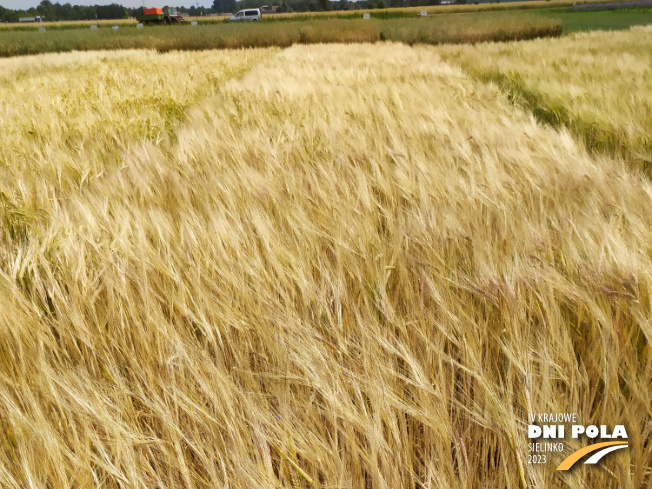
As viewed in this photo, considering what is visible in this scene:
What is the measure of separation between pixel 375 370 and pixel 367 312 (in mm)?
127

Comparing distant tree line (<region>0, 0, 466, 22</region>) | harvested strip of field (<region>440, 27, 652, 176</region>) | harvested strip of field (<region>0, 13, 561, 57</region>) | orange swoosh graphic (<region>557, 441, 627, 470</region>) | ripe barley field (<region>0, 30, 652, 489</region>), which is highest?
distant tree line (<region>0, 0, 466, 22</region>)

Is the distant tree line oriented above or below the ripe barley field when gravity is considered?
above

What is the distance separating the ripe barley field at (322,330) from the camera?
0.45m

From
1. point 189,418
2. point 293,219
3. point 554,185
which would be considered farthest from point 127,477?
point 554,185

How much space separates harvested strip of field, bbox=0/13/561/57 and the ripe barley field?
16868 millimetres

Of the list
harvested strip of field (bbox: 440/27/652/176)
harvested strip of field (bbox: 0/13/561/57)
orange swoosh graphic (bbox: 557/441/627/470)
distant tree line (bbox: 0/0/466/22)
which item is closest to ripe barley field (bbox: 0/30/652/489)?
orange swoosh graphic (bbox: 557/441/627/470)

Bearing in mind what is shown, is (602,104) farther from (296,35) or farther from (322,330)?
(296,35)

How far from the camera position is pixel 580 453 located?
0.44m

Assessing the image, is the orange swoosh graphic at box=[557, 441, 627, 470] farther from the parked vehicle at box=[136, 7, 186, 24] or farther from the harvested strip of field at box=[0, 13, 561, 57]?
the parked vehicle at box=[136, 7, 186, 24]

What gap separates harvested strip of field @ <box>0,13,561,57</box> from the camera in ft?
51.7

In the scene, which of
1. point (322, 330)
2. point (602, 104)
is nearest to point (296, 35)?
point (602, 104)

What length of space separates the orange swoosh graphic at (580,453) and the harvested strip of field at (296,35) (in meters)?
17.4

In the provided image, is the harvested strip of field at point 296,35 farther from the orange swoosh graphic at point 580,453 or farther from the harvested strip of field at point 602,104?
the orange swoosh graphic at point 580,453

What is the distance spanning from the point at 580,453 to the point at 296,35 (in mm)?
19776
